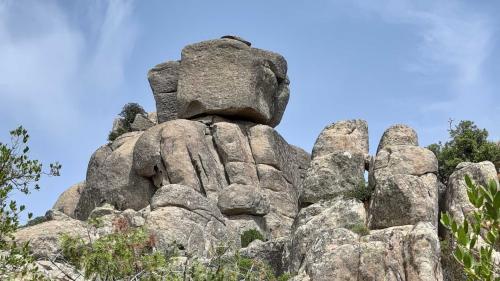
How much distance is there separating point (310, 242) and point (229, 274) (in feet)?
39.6

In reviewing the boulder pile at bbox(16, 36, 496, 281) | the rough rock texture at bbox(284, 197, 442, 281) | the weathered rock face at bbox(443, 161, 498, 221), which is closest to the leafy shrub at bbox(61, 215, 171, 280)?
the boulder pile at bbox(16, 36, 496, 281)

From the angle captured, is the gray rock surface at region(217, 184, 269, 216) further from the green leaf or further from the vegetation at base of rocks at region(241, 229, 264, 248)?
the green leaf

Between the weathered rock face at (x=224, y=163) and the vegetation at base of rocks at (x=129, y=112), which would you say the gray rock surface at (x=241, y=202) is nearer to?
the weathered rock face at (x=224, y=163)

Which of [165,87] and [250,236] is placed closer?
[250,236]

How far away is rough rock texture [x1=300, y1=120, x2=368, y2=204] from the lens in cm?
2875

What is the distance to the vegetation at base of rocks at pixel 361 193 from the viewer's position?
2592 cm

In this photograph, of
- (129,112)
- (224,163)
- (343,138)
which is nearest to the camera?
(343,138)

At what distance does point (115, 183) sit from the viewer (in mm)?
43750

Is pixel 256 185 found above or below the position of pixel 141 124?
below

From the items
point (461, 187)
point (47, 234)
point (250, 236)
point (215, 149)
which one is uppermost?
point (215, 149)

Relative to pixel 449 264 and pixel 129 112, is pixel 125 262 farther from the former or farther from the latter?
pixel 129 112

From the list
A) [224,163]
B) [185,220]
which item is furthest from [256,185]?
[185,220]

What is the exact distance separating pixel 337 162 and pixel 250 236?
6.87 meters

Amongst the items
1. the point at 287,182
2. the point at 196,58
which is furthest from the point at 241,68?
the point at 287,182
